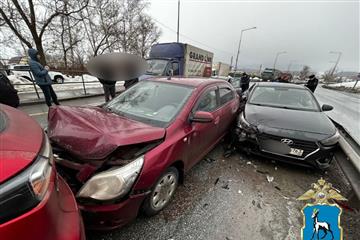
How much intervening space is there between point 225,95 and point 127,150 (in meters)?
2.64

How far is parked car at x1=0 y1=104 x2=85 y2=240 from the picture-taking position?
80 centimetres

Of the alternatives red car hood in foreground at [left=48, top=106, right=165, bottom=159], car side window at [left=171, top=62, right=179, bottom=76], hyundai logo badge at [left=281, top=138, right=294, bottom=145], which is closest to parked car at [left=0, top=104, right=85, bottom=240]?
red car hood in foreground at [left=48, top=106, right=165, bottom=159]

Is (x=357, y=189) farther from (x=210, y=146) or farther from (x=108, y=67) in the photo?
(x=108, y=67)

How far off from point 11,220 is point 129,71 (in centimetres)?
406

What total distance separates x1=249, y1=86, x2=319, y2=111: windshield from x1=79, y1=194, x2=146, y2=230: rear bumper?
3.66 m

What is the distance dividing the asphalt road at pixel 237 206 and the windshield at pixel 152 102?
1.17 meters

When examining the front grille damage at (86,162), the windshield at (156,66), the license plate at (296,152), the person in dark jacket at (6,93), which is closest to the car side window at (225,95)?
the license plate at (296,152)

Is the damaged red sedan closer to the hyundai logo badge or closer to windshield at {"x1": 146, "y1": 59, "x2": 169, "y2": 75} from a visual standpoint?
the hyundai logo badge

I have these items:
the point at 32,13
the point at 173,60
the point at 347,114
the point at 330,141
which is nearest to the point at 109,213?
the point at 330,141

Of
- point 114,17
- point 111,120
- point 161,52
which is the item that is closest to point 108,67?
point 111,120

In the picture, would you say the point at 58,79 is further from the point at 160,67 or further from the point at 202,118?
the point at 202,118

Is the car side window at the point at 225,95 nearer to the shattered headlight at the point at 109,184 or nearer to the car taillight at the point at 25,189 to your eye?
the shattered headlight at the point at 109,184

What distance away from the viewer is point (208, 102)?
9.89ft

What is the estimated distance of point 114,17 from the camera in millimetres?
21453
